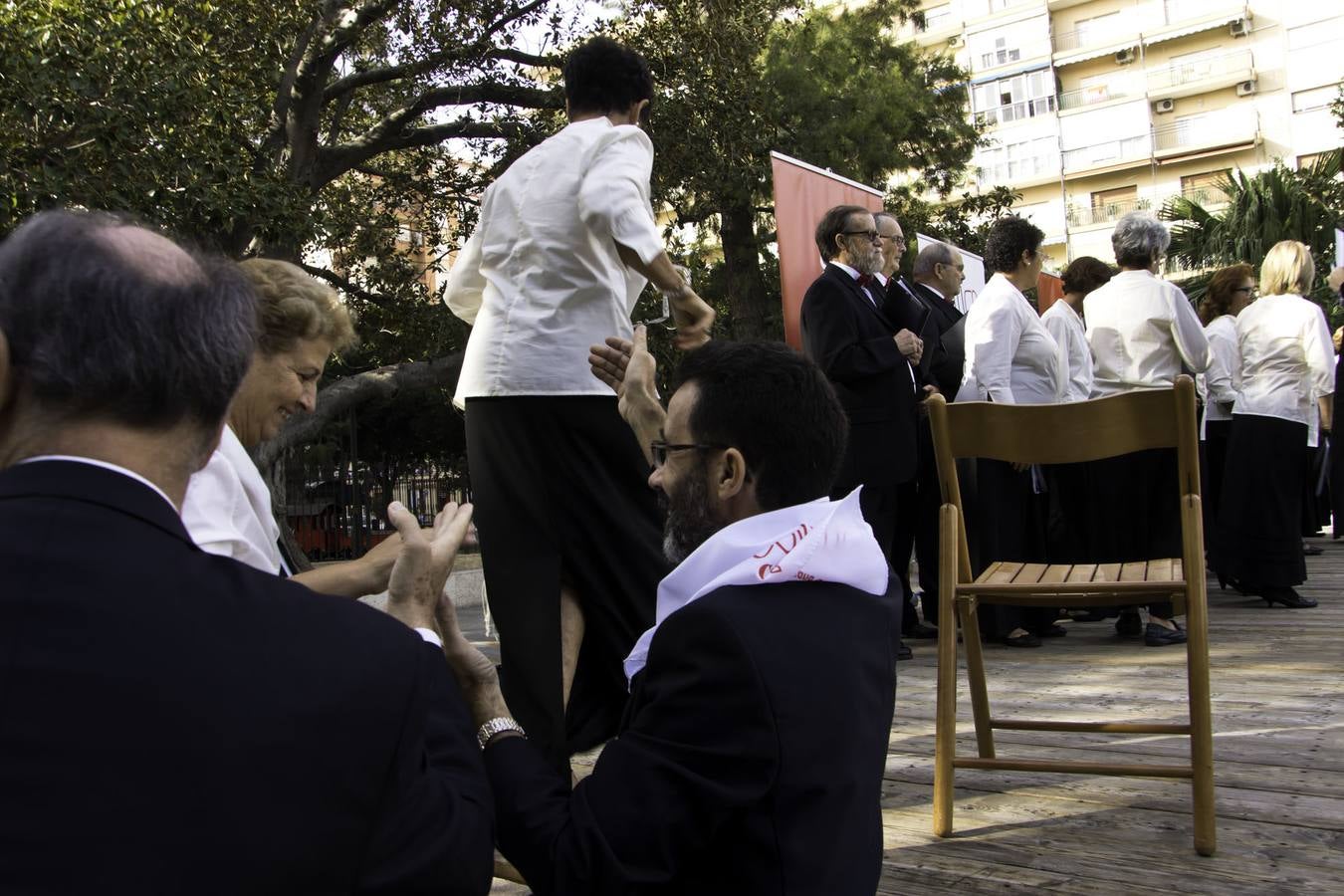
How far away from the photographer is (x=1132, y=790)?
10.7 feet

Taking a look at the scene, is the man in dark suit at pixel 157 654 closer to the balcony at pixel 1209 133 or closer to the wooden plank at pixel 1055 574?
the wooden plank at pixel 1055 574

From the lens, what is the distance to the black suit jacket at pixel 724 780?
1474 mm

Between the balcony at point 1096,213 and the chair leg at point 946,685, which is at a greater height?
the balcony at point 1096,213

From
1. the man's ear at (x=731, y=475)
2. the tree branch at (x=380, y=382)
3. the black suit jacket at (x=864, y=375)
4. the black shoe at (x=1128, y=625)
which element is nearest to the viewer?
the man's ear at (x=731, y=475)

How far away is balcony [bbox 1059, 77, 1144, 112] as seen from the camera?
50031 mm

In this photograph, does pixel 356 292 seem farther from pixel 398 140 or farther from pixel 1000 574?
pixel 1000 574

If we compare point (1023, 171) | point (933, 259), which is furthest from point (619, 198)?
point (1023, 171)

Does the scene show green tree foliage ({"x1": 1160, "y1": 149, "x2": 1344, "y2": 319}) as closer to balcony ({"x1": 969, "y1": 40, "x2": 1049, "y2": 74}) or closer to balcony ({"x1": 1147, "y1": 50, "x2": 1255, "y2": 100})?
balcony ({"x1": 1147, "y1": 50, "x2": 1255, "y2": 100})

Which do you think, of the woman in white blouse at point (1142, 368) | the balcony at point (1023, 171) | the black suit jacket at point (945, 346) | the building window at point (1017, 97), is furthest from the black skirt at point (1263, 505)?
the building window at point (1017, 97)

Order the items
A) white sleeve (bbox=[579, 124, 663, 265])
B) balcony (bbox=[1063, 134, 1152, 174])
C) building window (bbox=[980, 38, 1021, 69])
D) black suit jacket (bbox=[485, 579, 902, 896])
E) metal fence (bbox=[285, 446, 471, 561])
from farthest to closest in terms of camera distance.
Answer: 1. building window (bbox=[980, 38, 1021, 69])
2. balcony (bbox=[1063, 134, 1152, 174])
3. metal fence (bbox=[285, 446, 471, 561])
4. white sleeve (bbox=[579, 124, 663, 265])
5. black suit jacket (bbox=[485, 579, 902, 896])

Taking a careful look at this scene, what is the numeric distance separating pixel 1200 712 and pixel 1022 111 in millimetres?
54002

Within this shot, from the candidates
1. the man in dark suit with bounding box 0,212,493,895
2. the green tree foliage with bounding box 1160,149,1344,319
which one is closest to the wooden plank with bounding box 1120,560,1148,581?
the man in dark suit with bounding box 0,212,493,895

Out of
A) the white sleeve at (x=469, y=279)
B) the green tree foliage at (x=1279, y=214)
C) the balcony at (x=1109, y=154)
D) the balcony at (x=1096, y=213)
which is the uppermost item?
the balcony at (x=1109, y=154)

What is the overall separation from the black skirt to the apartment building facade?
38909 mm
